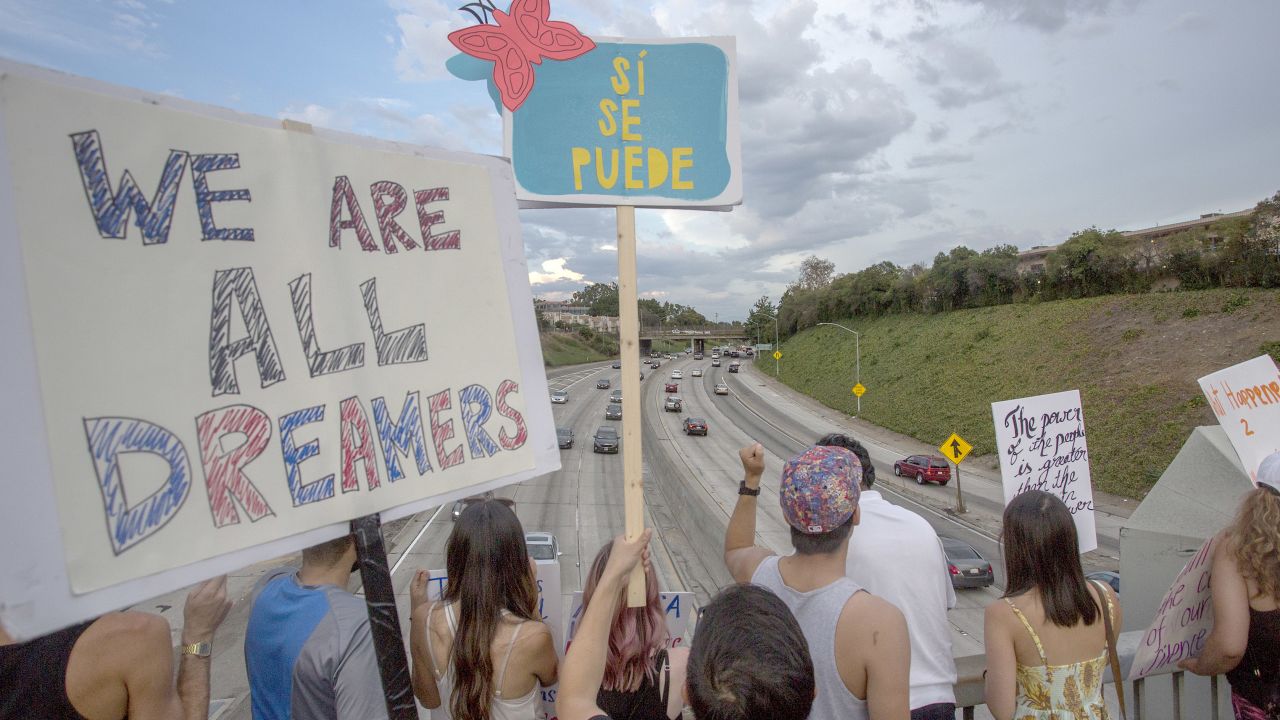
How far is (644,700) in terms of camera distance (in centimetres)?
211

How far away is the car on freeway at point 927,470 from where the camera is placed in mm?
27125

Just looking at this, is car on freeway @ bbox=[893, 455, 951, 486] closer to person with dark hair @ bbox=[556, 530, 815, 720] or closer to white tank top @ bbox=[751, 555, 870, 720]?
white tank top @ bbox=[751, 555, 870, 720]

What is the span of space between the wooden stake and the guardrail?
1590mm

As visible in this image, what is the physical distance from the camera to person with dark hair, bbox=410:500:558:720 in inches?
85.4

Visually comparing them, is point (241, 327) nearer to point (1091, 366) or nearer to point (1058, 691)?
point (1058, 691)

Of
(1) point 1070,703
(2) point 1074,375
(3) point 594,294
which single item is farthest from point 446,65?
(3) point 594,294

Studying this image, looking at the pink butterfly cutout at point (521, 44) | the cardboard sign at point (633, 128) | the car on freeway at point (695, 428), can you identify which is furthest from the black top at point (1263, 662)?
the car on freeway at point (695, 428)

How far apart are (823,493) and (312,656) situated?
1649 millimetres

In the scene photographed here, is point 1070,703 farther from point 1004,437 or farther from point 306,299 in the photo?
point 306,299

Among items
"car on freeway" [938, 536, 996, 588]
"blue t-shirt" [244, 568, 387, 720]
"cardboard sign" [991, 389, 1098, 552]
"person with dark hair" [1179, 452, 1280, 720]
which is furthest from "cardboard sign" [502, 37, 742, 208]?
"car on freeway" [938, 536, 996, 588]

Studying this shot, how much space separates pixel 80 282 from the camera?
118 centimetres

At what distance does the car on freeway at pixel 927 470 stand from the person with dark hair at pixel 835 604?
27.9 meters

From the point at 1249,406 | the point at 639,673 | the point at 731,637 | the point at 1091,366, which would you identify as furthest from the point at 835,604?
the point at 1091,366

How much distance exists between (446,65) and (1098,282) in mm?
48997
